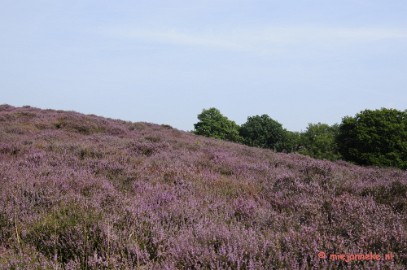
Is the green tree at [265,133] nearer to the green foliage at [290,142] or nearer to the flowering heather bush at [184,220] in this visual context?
the green foliage at [290,142]

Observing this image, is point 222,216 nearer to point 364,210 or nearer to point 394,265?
point 364,210

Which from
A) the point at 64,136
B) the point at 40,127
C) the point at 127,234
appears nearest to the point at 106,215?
the point at 127,234

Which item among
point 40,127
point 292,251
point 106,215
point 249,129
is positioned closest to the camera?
point 292,251

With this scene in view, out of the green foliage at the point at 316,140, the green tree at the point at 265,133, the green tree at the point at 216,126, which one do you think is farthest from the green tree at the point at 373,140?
the green tree at the point at 216,126

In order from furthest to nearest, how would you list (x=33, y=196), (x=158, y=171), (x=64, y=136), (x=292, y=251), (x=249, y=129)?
(x=249, y=129) → (x=64, y=136) → (x=158, y=171) → (x=33, y=196) → (x=292, y=251)

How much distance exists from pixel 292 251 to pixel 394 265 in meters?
0.70

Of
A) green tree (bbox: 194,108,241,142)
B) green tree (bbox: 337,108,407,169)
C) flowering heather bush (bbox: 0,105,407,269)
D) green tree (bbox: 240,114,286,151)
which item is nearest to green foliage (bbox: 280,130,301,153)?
green tree (bbox: 240,114,286,151)

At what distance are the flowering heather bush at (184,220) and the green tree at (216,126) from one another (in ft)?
99.9

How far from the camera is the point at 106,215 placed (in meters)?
3.63

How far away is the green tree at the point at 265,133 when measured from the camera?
35781 millimetres

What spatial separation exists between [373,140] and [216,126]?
17.5m

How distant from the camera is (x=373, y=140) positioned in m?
23.7

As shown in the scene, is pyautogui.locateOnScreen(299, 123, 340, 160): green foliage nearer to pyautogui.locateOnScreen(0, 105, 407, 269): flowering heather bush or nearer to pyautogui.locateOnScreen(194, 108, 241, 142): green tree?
pyautogui.locateOnScreen(194, 108, 241, 142): green tree

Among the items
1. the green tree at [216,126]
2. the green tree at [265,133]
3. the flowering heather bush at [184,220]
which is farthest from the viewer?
the green tree at [216,126]
